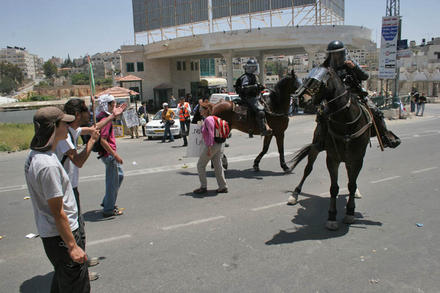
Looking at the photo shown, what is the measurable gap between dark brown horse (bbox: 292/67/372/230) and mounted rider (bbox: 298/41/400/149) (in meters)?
0.22

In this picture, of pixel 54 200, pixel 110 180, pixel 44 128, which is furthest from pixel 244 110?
pixel 54 200

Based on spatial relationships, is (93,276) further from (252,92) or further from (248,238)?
Answer: (252,92)

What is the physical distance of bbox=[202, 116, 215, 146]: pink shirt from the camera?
23.3 feet

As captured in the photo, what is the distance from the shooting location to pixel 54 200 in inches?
108

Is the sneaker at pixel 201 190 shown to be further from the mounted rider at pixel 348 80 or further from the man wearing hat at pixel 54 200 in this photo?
the man wearing hat at pixel 54 200

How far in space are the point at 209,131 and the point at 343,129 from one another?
2750 millimetres

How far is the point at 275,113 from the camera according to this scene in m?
9.05

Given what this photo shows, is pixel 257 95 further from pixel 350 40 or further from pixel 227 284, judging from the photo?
pixel 350 40

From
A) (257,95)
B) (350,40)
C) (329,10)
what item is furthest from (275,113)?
(329,10)

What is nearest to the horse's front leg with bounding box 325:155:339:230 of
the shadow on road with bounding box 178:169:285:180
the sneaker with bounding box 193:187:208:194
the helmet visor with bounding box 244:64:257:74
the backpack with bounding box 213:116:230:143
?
the backpack with bounding box 213:116:230:143

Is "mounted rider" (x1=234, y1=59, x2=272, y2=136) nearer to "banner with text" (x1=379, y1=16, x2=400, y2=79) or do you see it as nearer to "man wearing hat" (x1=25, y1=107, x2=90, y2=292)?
"man wearing hat" (x1=25, y1=107, x2=90, y2=292)

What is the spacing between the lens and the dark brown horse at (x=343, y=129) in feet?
16.7

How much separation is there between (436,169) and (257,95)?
489cm

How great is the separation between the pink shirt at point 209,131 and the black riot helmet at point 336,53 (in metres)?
2.57
